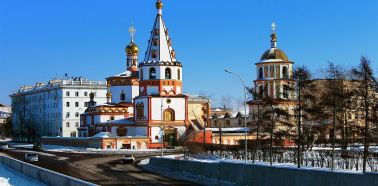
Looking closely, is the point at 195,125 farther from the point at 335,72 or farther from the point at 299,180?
the point at 299,180

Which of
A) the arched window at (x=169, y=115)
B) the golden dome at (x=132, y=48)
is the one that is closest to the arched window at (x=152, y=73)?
the arched window at (x=169, y=115)

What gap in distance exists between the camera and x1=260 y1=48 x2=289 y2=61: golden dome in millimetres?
81719

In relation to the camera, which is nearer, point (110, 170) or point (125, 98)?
point (110, 170)

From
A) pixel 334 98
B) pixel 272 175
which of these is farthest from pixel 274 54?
pixel 272 175

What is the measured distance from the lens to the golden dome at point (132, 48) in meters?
101

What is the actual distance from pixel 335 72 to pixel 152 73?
37.8 m

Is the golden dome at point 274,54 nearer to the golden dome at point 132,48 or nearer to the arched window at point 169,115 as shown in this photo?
the arched window at point 169,115

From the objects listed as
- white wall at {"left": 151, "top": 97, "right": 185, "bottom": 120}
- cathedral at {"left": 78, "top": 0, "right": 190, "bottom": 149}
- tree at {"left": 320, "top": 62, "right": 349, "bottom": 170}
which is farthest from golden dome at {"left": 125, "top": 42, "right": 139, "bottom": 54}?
tree at {"left": 320, "top": 62, "right": 349, "bottom": 170}

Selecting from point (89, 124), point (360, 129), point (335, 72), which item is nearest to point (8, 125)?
point (89, 124)

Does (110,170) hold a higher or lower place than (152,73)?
lower

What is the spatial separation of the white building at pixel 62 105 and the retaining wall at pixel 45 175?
3135 inches

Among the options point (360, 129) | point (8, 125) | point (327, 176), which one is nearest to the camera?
point (327, 176)

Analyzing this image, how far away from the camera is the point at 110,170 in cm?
4453

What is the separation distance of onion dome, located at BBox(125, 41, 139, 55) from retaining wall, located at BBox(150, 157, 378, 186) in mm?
61305
